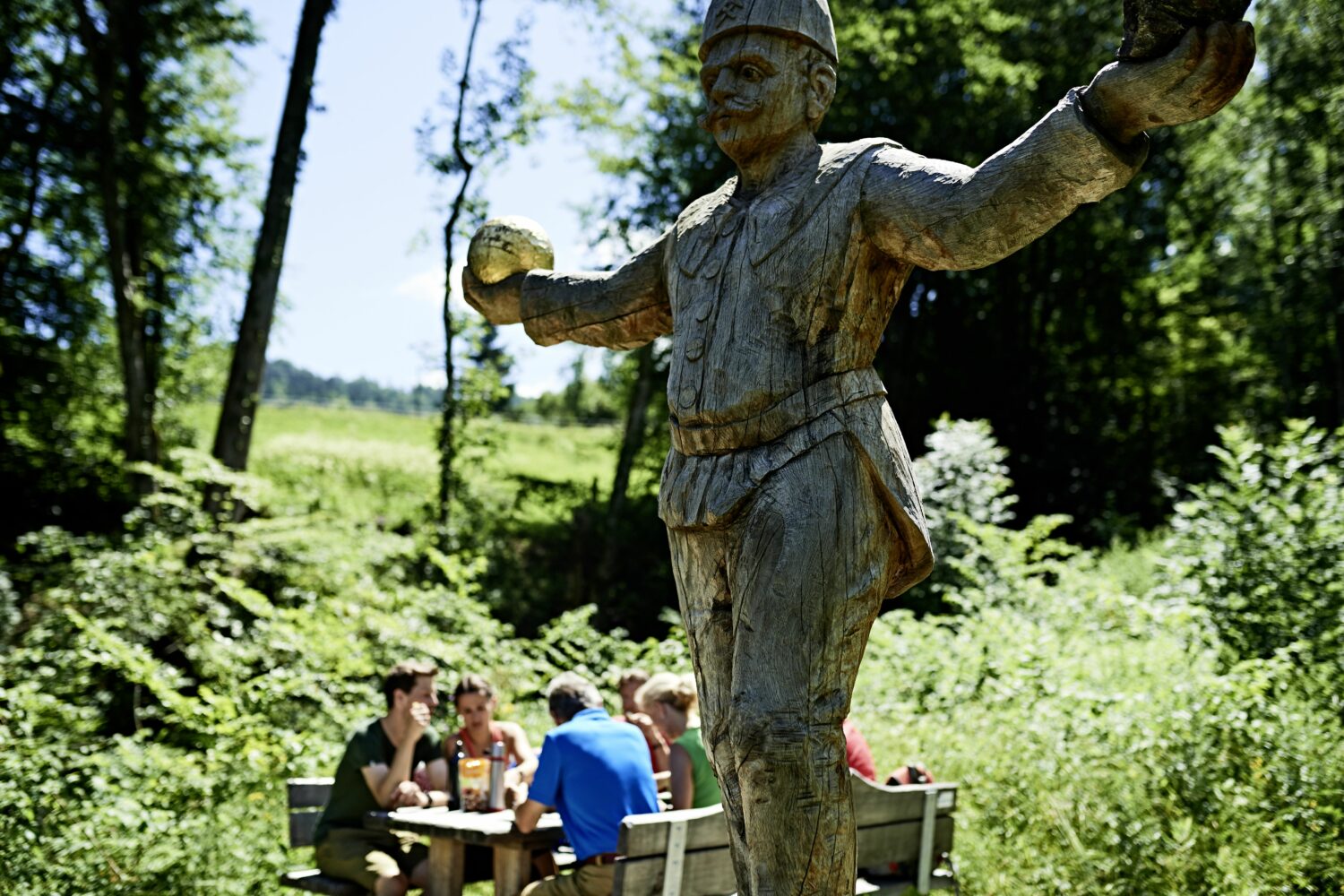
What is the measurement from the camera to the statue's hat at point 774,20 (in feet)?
9.12

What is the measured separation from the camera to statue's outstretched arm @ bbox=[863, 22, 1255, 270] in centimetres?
211

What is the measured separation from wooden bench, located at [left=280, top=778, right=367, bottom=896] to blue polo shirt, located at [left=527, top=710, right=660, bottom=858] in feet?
3.65

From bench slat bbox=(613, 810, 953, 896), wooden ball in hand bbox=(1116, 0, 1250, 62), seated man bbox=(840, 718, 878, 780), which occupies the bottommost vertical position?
bench slat bbox=(613, 810, 953, 896)

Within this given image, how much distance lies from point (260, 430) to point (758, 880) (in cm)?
2581

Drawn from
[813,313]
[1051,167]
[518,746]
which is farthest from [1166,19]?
[518,746]

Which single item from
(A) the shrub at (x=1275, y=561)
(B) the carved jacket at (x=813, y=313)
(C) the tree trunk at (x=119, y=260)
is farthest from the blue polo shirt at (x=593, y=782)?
(C) the tree trunk at (x=119, y=260)

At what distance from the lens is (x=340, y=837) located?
550cm

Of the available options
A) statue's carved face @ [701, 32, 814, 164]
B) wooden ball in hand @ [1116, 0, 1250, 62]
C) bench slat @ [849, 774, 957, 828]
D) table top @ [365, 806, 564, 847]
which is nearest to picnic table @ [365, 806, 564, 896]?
table top @ [365, 806, 564, 847]

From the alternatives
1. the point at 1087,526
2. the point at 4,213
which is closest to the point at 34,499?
the point at 4,213

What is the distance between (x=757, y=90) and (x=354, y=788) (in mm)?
4086

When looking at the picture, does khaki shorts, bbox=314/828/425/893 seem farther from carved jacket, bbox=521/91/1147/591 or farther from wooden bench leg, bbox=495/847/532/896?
carved jacket, bbox=521/91/1147/591

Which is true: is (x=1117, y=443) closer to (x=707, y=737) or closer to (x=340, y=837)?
(x=340, y=837)

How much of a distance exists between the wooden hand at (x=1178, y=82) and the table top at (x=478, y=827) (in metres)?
3.88

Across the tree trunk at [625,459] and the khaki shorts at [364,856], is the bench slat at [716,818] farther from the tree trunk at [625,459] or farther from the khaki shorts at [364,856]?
the tree trunk at [625,459]
